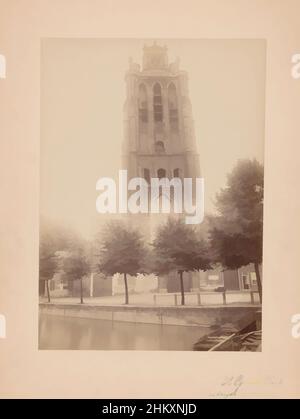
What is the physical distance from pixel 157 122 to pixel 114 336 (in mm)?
1113

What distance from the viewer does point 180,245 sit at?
256 cm

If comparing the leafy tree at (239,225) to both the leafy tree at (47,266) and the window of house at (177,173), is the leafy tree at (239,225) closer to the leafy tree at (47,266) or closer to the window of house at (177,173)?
the window of house at (177,173)

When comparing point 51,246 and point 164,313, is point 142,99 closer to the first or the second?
point 51,246

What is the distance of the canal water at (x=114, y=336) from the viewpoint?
8.39 feet

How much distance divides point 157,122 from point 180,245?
637mm

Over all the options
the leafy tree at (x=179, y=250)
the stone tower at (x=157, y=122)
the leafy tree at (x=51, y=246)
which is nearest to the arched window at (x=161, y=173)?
the stone tower at (x=157, y=122)

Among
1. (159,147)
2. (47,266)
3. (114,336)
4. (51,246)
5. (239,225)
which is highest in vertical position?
(159,147)

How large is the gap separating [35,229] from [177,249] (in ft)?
2.39

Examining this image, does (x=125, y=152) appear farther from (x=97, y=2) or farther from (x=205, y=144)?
(x=97, y=2)

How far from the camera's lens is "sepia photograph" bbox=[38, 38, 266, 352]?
8.31 feet

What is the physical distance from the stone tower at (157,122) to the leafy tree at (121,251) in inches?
5.8

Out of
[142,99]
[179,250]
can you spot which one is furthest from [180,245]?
[142,99]

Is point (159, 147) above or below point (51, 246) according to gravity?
above

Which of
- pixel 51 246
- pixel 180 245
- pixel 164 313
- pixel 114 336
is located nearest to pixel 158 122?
pixel 180 245
